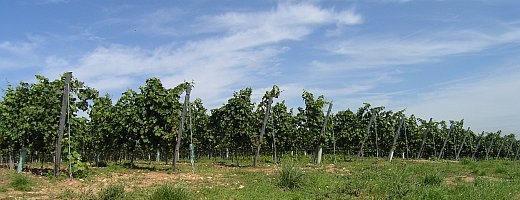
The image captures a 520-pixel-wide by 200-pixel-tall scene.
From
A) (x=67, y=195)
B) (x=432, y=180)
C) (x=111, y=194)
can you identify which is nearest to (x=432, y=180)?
(x=432, y=180)

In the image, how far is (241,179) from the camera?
509 inches

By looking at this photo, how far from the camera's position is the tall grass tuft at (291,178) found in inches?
432

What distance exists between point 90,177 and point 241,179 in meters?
4.72

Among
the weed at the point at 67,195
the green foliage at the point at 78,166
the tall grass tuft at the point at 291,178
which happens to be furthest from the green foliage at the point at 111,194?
the green foliage at the point at 78,166

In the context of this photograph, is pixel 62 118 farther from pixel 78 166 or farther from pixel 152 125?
pixel 152 125

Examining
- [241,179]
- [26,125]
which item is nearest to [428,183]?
[241,179]

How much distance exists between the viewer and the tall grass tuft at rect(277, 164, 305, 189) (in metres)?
11.0

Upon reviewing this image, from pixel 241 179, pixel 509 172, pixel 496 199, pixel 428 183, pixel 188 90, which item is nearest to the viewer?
pixel 496 199

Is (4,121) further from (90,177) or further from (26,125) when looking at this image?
(90,177)

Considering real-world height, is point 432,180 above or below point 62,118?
below

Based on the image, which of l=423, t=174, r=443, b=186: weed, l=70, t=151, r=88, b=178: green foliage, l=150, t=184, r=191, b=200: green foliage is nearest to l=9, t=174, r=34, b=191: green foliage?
l=70, t=151, r=88, b=178: green foliage

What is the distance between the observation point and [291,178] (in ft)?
36.1

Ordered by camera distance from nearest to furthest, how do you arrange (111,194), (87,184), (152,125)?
1. (111,194)
2. (87,184)
3. (152,125)

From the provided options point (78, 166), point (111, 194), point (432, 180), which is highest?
point (78, 166)
